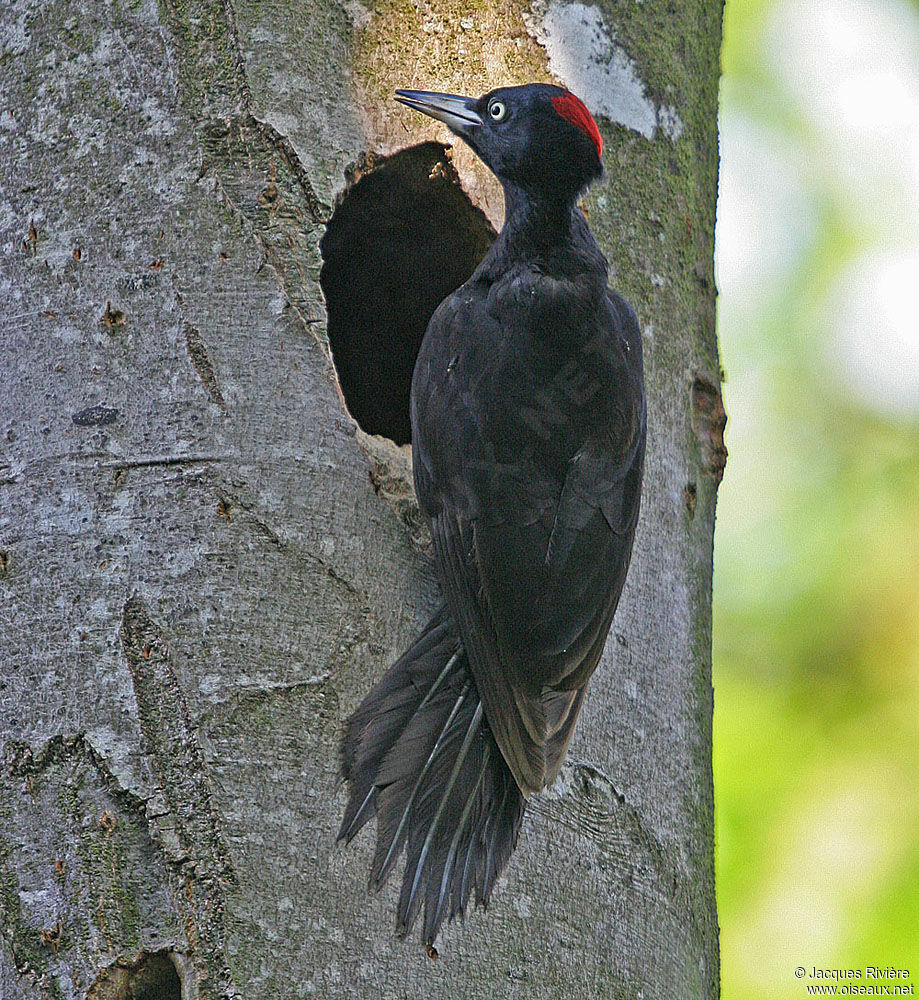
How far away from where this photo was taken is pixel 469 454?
7.88ft

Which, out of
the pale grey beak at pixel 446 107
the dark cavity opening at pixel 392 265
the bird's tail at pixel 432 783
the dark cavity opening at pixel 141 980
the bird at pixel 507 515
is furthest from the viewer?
the dark cavity opening at pixel 392 265

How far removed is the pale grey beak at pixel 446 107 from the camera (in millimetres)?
2413

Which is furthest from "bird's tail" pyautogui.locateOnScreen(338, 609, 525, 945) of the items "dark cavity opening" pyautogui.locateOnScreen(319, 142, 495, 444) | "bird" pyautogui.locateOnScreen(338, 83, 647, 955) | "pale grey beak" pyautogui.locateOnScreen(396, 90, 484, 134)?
"pale grey beak" pyautogui.locateOnScreen(396, 90, 484, 134)

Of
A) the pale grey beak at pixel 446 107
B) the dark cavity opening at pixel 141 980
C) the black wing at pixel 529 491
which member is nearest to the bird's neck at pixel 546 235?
the black wing at pixel 529 491

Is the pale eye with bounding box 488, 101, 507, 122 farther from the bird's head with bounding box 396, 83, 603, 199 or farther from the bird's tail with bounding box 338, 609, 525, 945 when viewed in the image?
the bird's tail with bounding box 338, 609, 525, 945

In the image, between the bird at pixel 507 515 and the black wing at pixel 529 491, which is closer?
the bird at pixel 507 515

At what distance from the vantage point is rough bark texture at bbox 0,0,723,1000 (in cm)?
186

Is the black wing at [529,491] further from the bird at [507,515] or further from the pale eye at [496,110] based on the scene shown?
the pale eye at [496,110]

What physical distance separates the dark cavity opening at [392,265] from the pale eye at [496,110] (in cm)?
11

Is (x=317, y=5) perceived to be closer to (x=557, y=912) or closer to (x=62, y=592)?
(x=62, y=592)

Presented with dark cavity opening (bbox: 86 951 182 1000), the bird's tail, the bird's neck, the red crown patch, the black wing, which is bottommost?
dark cavity opening (bbox: 86 951 182 1000)

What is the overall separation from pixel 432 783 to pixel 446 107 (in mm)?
1162

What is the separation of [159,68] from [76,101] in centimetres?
15

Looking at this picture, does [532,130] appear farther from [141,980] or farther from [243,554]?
[141,980]
